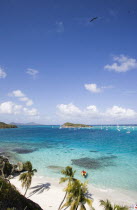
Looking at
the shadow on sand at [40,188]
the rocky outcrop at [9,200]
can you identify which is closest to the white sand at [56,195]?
the shadow on sand at [40,188]

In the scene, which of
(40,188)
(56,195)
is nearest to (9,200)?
(56,195)

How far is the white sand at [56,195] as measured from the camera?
97.5 feet

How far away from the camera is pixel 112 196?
32.9 metres

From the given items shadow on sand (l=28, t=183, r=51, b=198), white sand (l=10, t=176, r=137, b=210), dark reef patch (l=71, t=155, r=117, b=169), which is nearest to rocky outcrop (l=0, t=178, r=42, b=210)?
white sand (l=10, t=176, r=137, b=210)

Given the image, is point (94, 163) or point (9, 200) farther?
point (94, 163)

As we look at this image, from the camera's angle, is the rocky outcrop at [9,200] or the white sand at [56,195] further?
the white sand at [56,195]

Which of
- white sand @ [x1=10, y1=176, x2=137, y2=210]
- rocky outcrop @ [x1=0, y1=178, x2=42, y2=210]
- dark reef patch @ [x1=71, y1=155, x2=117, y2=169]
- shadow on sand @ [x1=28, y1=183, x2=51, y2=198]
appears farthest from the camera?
dark reef patch @ [x1=71, y1=155, x2=117, y2=169]

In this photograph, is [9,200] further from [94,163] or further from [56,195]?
[94,163]

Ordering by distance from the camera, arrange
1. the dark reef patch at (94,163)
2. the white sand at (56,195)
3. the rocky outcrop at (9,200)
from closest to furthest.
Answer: the rocky outcrop at (9,200), the white sand at (56,195), the dark reef patch at (94,163)

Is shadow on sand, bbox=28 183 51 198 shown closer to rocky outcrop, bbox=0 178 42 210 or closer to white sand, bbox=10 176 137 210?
white sand, bbox=10 176 137 210

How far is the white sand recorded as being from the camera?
29733mm

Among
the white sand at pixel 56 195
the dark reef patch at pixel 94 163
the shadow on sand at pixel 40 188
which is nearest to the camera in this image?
the white sand at pixel 56 195

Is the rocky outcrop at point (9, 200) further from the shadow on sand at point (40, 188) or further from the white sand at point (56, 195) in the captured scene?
the shadow on sand at point (40, 188)

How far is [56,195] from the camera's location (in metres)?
32.9
